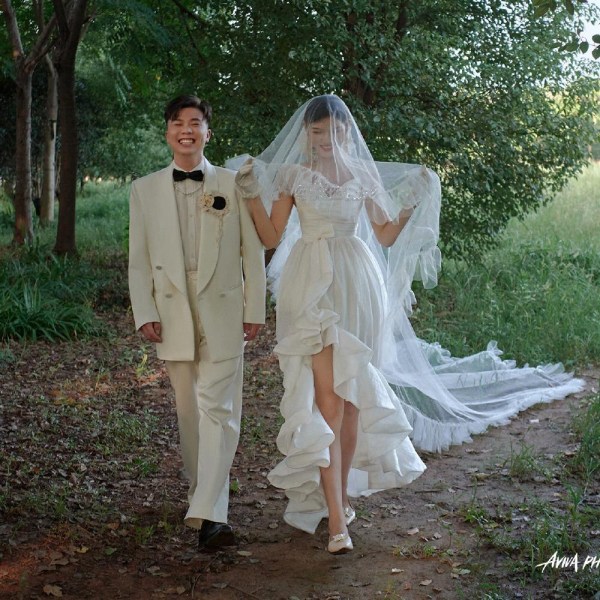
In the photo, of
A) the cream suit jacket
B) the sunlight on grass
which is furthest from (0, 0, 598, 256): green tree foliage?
the cream suit jacket

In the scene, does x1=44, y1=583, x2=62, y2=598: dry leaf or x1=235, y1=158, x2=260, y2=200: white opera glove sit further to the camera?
→ x1=235, y1=158, x2=260, y2=200: white opera glove

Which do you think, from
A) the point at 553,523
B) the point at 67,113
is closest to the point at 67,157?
the point at 67,113

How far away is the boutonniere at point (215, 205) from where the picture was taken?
499 centimetres

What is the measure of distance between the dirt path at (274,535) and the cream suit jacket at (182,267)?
1.02 meters

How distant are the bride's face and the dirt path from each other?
6.61 feet

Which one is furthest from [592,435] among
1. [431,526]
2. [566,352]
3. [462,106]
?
[462,106]

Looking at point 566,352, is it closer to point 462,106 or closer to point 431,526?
point 462,106

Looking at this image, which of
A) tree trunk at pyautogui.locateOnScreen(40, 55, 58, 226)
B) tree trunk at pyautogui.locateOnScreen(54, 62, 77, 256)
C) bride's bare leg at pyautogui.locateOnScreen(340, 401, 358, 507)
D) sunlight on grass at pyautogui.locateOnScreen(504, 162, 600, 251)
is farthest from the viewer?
tree trunk at pyautogui.locateOnScreen(40, 55, 58, 226)

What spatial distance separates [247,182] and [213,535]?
1.78m

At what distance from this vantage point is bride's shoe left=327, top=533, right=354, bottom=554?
4.91 metres

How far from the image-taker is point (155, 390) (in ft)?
27.0

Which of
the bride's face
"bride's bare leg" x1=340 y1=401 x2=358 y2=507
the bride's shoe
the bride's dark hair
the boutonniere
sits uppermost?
the bride's dark hair

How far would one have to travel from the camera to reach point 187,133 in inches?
195

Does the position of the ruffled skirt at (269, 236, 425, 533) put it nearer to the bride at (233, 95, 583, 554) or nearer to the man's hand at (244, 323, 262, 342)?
the bride at (233, 95, 583, 554)
